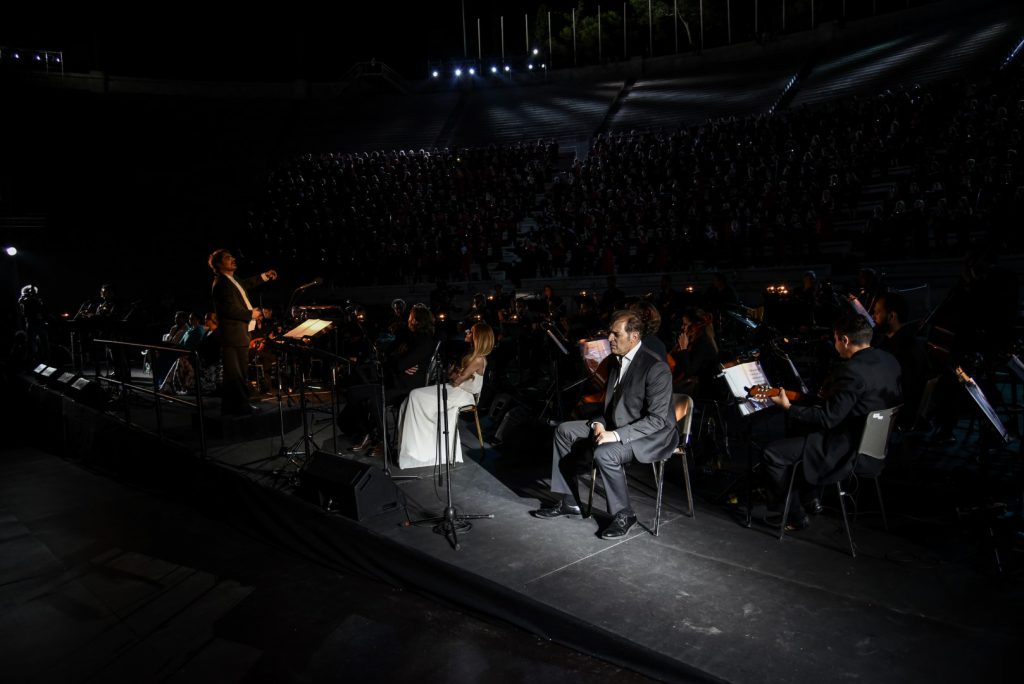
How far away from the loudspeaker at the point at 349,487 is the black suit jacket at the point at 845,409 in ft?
9.08

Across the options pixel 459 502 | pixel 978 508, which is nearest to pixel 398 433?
pixel 459 502

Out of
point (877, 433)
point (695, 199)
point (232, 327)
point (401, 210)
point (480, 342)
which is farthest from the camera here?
point (401, 210)

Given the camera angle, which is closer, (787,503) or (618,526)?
(787,503)

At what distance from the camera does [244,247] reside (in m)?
23.0

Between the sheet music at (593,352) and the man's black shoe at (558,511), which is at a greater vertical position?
the sheet music at (593,352)

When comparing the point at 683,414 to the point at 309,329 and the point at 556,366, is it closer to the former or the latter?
the point at 556,366

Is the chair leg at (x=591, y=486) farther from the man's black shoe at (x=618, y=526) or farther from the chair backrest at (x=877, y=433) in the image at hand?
the chair backrest at (x=877, y=433)

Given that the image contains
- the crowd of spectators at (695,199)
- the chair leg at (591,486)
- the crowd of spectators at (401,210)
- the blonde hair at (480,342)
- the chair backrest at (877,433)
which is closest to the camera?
the chair backrest at (877,433)

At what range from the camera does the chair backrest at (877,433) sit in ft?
13.5

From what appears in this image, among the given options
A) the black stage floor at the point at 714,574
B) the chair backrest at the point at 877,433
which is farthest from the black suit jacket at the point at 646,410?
the chair backrest at the point at 877,433

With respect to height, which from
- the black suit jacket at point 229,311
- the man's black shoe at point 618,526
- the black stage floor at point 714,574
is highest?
the black suit jacket at point 229,311

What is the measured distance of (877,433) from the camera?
4.17 metres

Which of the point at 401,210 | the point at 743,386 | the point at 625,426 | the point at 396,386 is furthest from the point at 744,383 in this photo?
the point at 401,210

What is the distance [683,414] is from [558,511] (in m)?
1.09
